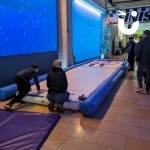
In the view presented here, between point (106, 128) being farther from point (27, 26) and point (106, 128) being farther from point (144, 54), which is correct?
point (27, 26)

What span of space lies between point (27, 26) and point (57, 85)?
2967mm

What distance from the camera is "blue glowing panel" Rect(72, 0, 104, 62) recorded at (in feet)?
30.0

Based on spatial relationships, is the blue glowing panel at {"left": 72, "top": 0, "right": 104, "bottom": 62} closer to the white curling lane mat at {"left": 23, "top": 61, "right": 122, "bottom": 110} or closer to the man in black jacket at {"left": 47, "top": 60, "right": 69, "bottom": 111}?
the white curling lane mat at {"left": 23, "top": 61, "right": 122, "bottom": 110}

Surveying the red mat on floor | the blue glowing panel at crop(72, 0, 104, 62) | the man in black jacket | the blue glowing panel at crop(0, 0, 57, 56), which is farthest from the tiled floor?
the blue glowing panel at crop(72, 0, 104, 62)

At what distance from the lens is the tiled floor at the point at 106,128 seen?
2.54 meters

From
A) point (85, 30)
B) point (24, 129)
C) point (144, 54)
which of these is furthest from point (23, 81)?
point (85, 30)

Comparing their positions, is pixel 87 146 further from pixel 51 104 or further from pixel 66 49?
pixel 66 49

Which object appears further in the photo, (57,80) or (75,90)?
(75,90)

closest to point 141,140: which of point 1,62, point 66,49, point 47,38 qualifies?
point 1,62

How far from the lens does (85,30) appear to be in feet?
34.1

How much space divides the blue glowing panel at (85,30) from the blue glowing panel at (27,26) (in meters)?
1.94

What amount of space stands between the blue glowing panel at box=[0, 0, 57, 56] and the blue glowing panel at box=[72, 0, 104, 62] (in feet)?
6.36

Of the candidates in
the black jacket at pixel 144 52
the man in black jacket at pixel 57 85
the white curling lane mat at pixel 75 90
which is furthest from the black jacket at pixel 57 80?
the black jacket at pixel 144 52

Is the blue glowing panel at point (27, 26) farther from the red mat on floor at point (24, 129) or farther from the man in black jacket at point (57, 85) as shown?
the red mat on floor at point (24, 129)
